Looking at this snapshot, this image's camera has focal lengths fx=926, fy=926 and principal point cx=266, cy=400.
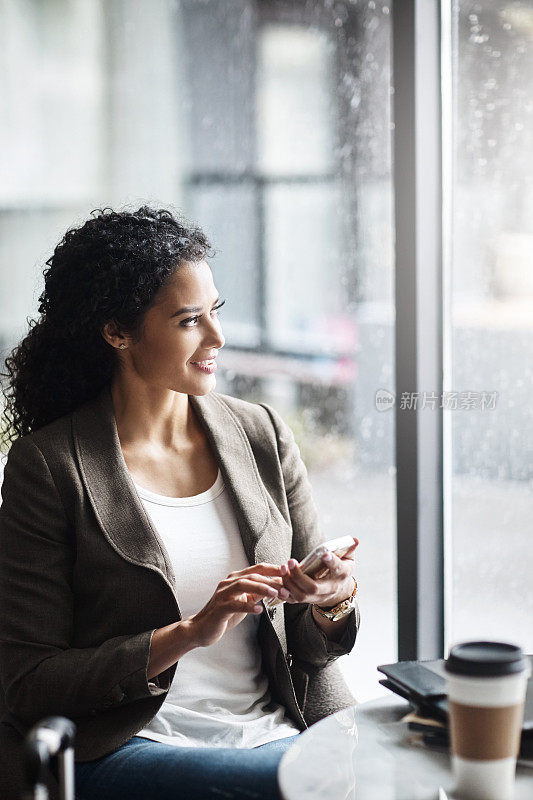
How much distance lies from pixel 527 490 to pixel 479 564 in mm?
221

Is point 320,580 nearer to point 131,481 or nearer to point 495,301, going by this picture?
point 131,481

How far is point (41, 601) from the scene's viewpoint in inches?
55.6

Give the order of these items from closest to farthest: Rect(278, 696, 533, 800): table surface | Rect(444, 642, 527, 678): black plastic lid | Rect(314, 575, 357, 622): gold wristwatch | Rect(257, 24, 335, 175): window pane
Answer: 1. Rect(444, 642, 527, 678): black plastic lid
2. Rect(278, 696, 533, 800): table surface
3. Rect(314, 575, 357, 622): gold wristwatch
4. Rect(257, 24, 335, 175): window pane

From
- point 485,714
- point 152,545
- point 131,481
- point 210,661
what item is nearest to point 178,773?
point 210,661

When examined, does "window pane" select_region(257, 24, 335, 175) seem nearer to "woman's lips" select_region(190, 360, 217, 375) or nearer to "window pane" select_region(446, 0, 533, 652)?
"window pane" select_region(446, 0, 533, 652)

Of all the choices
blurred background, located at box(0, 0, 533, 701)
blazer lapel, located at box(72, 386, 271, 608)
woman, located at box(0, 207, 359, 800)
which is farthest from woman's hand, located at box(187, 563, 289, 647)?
blurred background, located at box(0, 0, 533, 701)

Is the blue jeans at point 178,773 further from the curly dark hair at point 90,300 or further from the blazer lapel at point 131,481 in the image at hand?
the curly dark hair at point 90,300

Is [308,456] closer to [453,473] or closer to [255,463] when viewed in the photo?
[453,473]

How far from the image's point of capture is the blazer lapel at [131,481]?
1.46 meters

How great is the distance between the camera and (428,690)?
112 cm

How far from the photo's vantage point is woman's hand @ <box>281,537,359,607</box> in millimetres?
1329

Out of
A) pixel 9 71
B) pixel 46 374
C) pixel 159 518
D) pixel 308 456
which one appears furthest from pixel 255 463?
pixel 9 71

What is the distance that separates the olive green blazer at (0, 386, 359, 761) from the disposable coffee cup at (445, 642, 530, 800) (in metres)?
0.57

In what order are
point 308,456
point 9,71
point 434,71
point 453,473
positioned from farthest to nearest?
point 9,71, point 308,456, point 453,473, point 434,71
